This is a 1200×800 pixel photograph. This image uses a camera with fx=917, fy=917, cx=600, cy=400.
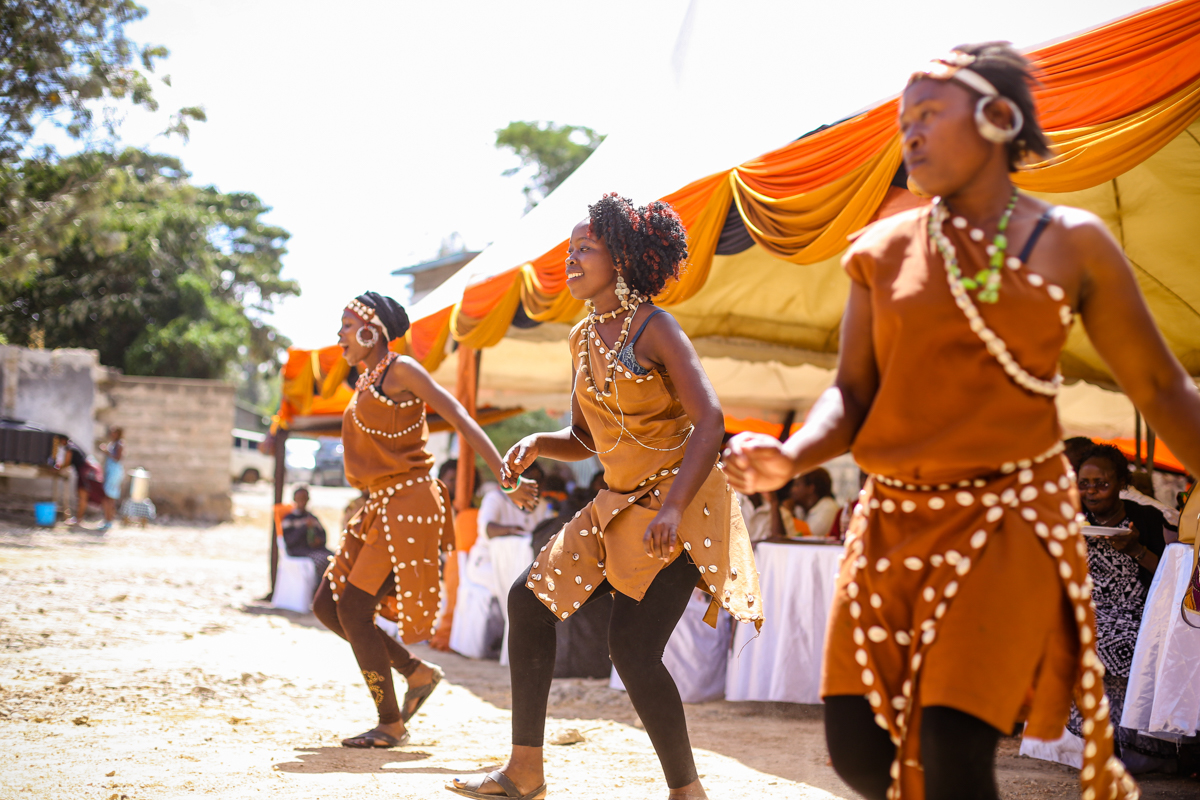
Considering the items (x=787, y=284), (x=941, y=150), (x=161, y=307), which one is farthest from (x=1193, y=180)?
(x=161, y=307)

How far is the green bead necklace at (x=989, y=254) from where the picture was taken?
164 cm

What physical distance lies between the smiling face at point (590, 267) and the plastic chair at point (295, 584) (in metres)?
7.95

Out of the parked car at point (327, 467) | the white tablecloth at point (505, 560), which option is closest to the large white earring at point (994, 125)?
the white tablecloth at point (505, 560)

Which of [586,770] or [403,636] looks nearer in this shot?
[586,770]

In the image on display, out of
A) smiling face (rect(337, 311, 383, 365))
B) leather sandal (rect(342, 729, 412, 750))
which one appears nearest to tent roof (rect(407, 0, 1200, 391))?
smiling face (rect(337, 311, 383, 365))

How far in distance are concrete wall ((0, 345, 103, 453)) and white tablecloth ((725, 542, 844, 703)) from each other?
19.2 metres

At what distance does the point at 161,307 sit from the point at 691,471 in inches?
1144

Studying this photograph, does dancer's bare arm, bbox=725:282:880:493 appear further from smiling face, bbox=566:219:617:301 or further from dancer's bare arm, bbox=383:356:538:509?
dancer's bare arm, bbox=383:356:538:509

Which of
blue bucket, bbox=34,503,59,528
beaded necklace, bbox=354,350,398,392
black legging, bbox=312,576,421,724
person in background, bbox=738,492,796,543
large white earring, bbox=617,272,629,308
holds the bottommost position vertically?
blue bucket, bbox=34,503,59,528

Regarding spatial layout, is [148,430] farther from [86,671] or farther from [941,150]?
[941,150]

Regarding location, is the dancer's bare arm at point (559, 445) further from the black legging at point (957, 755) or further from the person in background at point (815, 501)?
the person in background at point (815, 501)

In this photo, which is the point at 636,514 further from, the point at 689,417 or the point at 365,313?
the point at 365,313

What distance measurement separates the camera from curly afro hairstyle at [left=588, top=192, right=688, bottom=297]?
2.95 m

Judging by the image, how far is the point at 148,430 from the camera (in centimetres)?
2158
